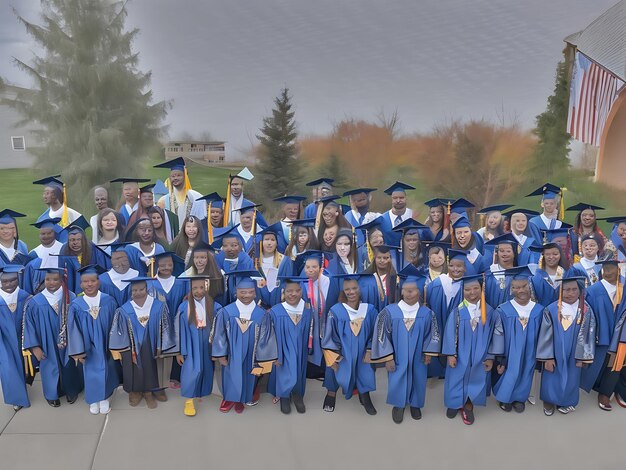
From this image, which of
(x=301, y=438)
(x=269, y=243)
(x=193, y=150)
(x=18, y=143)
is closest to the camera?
(x=301, y=438)

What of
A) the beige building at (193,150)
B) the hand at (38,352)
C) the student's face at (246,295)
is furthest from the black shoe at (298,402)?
the beige building at (193,150)

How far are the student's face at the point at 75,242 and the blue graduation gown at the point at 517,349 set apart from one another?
13.7 ft

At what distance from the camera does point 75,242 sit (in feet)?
15.9

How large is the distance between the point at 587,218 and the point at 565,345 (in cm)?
232

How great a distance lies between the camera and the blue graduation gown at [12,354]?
165 inches

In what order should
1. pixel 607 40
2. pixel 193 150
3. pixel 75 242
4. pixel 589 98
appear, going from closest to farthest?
pixel 75 242 < pixel 607 40 < pixel 589 98 < pixel 193 150

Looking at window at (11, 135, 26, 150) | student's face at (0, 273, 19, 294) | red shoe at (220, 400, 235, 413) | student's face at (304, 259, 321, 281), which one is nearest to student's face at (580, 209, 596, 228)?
student's face at (304, 259, 321, 281)

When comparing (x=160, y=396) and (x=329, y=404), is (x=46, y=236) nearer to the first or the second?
(x=160, y=396)

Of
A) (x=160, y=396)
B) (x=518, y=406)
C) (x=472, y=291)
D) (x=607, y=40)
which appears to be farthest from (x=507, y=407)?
(x=607, y=40)

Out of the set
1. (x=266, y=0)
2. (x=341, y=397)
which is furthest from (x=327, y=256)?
(x=266, y=0)

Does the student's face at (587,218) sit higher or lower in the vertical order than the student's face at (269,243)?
higher

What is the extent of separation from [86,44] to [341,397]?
38.4 feet

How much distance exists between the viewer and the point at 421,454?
381cm

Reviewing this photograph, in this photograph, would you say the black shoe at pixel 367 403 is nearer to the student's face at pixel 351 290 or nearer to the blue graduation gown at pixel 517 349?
the student's face at pixel 351 290
